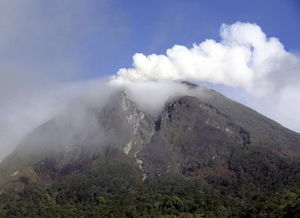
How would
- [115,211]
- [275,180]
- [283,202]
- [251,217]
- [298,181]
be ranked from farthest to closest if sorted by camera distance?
[275,180] < [298,181] < [115,211] < [283,202] < [251,217]

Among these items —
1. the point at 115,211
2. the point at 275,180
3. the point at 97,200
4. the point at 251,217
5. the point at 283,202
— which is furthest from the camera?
the point at 275,180

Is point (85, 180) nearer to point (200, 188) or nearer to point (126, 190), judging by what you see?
point (126, 190)

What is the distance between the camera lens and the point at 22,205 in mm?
155500

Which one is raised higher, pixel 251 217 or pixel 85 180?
pixel 85 180

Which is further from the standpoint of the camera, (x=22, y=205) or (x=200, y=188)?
(x=200, y=188)

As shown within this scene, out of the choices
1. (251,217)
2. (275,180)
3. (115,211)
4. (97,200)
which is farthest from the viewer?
(275,180)

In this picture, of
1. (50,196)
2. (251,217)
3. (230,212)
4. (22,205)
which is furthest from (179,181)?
(251,217)

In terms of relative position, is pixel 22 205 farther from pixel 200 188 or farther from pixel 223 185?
pixel 223 185

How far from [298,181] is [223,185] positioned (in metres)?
27.8

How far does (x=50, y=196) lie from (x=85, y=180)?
1912cm

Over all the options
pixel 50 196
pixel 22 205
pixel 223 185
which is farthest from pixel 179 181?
pixel 22 205

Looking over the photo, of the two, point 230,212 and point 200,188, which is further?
point 200,188

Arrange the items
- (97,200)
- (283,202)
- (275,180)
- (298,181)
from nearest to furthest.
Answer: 1. (283,202)
2. (97,200)
3. (298,181)
4. (275,180)

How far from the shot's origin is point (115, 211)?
404ft
